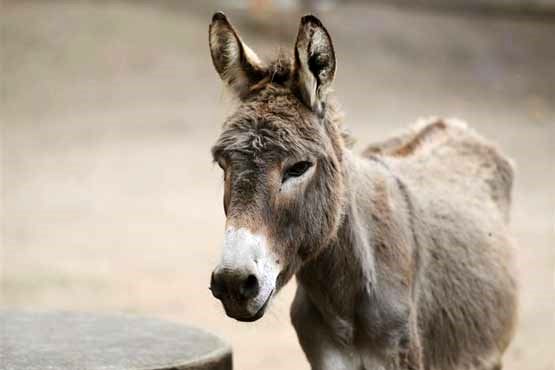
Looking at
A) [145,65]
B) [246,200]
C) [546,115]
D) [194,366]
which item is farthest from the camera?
[145,65]

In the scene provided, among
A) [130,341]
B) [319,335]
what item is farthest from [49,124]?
[319,335]

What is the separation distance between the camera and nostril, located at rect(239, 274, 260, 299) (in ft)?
10.1

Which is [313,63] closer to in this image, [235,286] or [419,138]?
[235,286]

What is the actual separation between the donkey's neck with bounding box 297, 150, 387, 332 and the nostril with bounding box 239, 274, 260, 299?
0.64 metres

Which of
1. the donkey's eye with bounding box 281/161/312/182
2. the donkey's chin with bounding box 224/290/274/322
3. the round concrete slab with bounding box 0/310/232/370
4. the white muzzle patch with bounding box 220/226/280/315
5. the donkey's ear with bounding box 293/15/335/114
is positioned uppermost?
the donkey's ear with bounding box 293/15/335/114

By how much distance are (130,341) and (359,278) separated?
4.05ft

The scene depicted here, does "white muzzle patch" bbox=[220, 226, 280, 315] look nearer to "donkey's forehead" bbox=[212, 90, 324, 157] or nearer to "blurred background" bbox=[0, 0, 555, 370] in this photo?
"donkey's forehead" bbox=[212, 90, 324, 157]

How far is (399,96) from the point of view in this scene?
46.2 feet

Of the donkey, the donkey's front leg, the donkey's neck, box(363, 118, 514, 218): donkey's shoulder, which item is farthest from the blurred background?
the donkey's neck

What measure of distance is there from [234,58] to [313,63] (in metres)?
0.30

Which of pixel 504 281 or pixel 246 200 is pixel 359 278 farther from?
pixel 504 281

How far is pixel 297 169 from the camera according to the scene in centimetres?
335

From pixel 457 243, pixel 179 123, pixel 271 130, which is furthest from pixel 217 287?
pixel 179 123

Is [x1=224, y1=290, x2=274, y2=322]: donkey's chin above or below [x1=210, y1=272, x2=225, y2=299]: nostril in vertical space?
below
